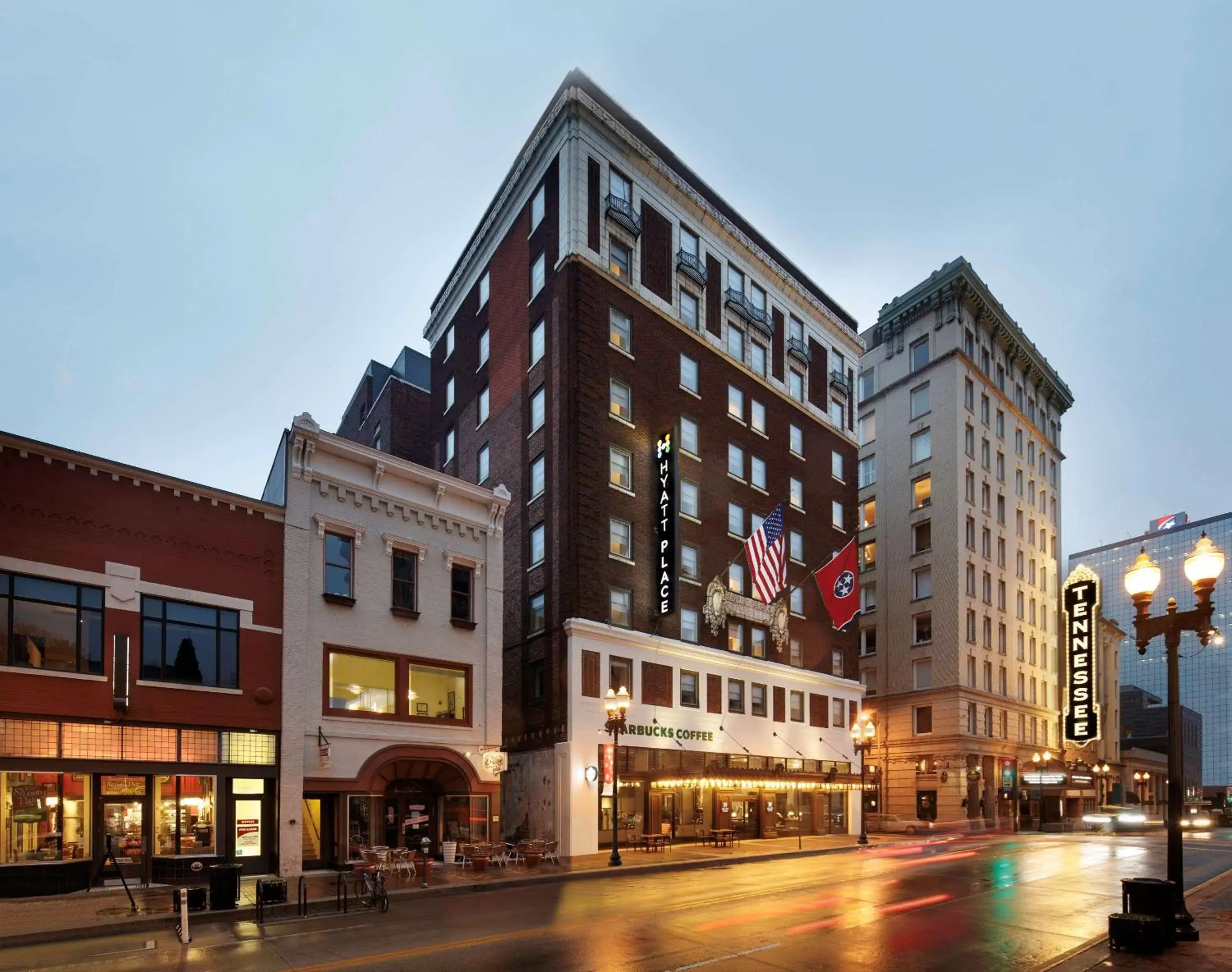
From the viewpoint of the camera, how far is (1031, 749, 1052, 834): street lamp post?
214ft

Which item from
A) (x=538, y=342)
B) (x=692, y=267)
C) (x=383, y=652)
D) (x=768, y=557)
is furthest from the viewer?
(x=692, y=267)

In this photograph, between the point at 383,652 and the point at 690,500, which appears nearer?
the point at 383,652

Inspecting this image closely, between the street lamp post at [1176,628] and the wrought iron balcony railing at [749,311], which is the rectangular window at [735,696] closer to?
the wrought iron balcony railing at [749,311]

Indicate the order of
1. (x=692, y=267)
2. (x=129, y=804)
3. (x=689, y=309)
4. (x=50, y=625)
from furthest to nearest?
(x=689, y=309)
(x=692, y=267)
(x=129, y=804)
(x=50, y=625)

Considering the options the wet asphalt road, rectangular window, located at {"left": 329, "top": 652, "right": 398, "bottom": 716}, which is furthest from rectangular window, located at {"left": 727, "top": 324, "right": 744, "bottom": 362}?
the wet asphalt road

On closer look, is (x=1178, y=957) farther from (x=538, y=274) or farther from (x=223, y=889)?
(x=538, y=274)

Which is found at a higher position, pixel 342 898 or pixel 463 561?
pixel 463 561

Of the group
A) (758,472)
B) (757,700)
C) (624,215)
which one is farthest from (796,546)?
(624,215)

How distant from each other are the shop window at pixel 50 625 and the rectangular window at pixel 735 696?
2680 centimetres

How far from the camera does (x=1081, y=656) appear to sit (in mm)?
31516

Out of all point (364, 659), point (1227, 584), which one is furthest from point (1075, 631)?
point (1227, 584)

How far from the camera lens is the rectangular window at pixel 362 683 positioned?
29531 mm

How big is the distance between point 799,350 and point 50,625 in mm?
38468

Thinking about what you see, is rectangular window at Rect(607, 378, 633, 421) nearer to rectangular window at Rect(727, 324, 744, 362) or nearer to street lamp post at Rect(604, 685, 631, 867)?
rectangular window at Rect(727, 324, 744, 362)
